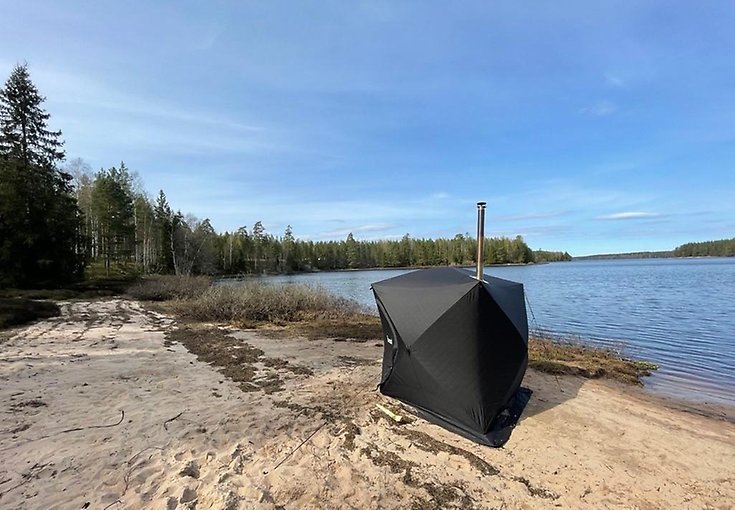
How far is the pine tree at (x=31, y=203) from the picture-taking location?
910 inches

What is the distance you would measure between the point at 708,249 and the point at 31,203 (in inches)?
6939

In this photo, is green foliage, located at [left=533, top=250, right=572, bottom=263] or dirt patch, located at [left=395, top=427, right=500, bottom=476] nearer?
dirt patch, located at [left=395, top=427, right=500, bottom=476]

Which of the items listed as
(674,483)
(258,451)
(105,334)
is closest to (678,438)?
(674,483)

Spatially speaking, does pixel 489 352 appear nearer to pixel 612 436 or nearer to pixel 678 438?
pixel 612 436

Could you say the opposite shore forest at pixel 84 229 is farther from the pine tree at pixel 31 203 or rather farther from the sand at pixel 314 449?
the sand at pixel 314 449

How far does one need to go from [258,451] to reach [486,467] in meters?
2.59

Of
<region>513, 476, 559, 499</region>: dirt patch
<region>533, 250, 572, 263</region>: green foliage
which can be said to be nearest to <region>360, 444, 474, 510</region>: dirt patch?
<region>513, 476, 559, 499</region>: dirt patch

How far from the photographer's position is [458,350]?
5332 millimetres

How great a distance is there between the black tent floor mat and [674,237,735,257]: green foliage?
161469 mm

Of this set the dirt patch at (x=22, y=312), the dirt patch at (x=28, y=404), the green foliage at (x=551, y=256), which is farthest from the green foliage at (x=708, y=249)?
the dirt patch at (x=28, y=404)

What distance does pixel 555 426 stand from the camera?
5816 millimetres

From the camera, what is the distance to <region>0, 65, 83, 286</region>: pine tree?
910 inches

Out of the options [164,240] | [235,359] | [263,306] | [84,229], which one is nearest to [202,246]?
[164,240]

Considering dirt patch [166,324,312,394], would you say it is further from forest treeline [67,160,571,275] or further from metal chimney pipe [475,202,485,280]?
forest treeline [67,160,571,275]
